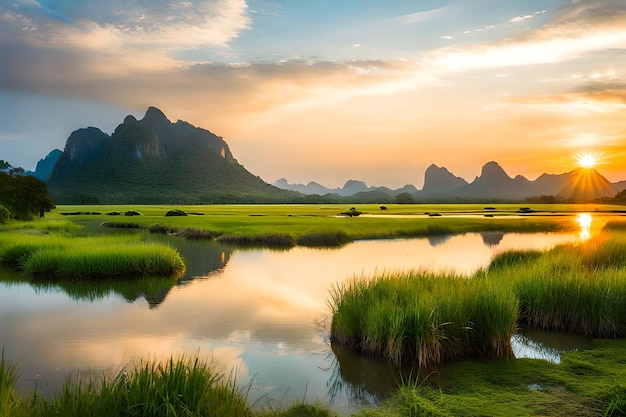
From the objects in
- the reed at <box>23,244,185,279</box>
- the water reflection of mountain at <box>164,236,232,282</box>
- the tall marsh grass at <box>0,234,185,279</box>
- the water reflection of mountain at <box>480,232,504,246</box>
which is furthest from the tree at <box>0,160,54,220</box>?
the water reflection of mountain at <box>480,232,504,246</box>

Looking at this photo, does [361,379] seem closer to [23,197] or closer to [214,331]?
[214,331]

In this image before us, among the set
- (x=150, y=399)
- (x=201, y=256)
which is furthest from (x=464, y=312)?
(x=201, y=256)

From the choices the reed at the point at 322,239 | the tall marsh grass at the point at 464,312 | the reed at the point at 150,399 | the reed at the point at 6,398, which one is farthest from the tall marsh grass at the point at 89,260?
the reed at the point at 322,239

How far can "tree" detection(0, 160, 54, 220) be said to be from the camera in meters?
58.1

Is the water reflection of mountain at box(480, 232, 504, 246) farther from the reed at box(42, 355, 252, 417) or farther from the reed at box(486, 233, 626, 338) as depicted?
the reed at box(42, 355, 252, 417)

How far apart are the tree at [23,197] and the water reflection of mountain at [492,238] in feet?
170

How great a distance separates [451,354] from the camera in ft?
38.4

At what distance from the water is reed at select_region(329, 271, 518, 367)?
0.59 meters

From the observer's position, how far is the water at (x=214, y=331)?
1071cm

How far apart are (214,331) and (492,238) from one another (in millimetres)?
41596

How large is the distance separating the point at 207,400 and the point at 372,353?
5815 mm

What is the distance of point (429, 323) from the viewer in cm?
1141

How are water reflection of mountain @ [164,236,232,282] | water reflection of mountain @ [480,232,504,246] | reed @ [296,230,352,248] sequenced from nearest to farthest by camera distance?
1. water reflection of mountain @ [164,236,232,282]
2. reed @ [296,230,352,248]
3. water reflection of mountain @ [480,232,504,246]

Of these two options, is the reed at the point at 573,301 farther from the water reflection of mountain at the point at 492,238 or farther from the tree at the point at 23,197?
the tree at the point at 23,197
